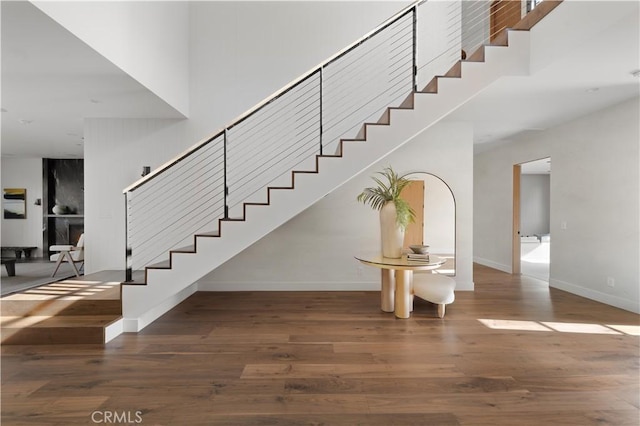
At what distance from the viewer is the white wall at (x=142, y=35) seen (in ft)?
9.39

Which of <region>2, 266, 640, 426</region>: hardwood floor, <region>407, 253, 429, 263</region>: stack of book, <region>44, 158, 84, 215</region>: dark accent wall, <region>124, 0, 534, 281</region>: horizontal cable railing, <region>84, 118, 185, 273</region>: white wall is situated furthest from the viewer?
<region>44, 158, 84, 215</region>: dark accent wall

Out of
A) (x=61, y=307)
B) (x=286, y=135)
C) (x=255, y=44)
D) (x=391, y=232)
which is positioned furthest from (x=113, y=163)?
(x=391, y=232)

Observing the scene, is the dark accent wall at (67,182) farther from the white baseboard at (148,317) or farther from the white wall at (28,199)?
the white baseboard at (148,317)

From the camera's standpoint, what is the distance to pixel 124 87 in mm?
3982

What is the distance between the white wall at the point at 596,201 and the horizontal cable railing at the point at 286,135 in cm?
227

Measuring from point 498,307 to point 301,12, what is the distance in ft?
17.4

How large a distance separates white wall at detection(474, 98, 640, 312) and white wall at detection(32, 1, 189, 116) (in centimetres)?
610

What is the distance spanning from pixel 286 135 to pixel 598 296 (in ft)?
16.8

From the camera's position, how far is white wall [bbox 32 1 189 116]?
2861 mm

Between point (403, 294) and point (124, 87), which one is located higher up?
point (124, 87)

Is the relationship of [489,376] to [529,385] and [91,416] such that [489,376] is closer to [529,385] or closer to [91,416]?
[529,385]

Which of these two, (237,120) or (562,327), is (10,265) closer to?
(237,120)

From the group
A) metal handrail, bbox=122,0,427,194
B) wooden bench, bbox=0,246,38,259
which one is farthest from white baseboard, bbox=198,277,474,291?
wooden bench, bbox=0,246,38,259

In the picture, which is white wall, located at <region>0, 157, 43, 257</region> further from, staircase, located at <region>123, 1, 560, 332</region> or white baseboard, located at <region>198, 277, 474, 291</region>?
staircase, located at <region>123, 1, 560, 332</region>
